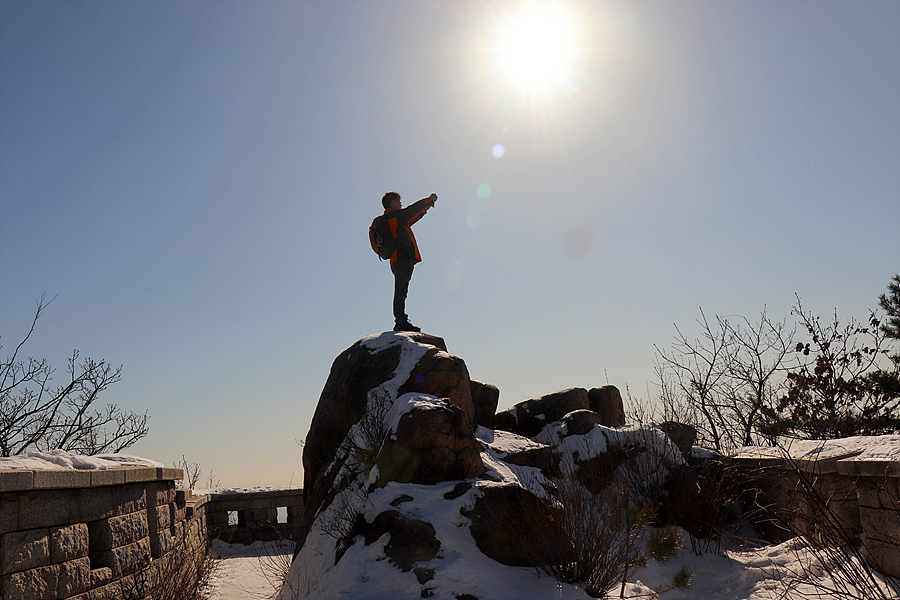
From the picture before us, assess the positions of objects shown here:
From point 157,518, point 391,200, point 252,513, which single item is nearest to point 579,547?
point 157,518

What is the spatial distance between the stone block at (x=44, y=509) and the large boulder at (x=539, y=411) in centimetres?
716

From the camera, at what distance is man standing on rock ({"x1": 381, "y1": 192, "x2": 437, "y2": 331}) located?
33.7 feet

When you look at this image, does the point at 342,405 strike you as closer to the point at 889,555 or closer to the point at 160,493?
the point at 160,493

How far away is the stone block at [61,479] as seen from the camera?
4852 millimetres

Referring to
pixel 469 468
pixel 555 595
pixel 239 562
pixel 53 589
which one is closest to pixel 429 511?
pixel 469 468

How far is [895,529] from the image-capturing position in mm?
5414

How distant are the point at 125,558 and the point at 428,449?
3.37m

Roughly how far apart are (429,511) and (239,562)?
7.05 meters

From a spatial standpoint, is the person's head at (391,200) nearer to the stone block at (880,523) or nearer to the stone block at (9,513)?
the stone block at (9,513)

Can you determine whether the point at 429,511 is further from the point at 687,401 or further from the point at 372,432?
the point at 687,401

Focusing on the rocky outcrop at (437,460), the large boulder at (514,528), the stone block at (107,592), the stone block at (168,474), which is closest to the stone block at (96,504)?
the stone block at (107,592)

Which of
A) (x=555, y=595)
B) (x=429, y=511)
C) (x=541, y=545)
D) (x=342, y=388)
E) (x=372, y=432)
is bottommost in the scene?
(x=555, y=595)

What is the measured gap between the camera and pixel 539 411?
11203mm

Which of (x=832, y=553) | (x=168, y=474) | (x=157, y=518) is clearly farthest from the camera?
(x=168, y=474)
